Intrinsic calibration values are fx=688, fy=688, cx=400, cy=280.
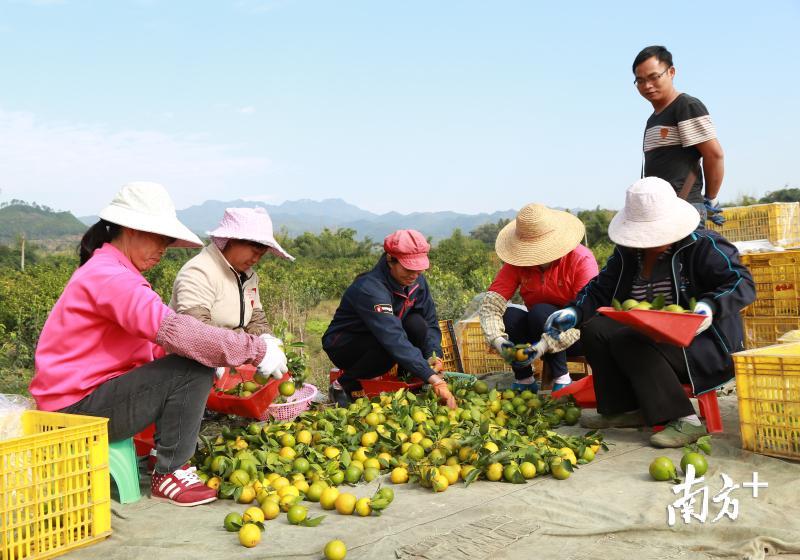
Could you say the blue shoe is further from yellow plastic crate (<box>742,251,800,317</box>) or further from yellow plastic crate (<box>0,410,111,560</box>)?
yellow plastic crate (<box>0,410,111,560</box>)

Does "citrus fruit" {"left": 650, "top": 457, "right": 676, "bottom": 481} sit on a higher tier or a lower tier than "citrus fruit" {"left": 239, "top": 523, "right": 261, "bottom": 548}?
lower

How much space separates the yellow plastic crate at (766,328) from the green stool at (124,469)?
175 inches

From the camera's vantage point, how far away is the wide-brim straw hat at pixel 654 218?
355 centimetres

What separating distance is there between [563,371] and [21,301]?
8.29 meters

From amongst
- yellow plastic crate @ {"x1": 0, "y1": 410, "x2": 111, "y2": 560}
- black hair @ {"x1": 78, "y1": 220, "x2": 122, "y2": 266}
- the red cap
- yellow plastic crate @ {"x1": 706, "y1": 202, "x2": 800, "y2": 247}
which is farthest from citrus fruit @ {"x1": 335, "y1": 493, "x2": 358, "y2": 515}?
yellow plastic crate @ {"x1": 706, "y1": 202, "x2": 800, "y2": 247}

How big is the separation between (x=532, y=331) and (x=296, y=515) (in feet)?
8.23

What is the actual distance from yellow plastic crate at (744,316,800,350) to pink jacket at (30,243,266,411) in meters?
4.13

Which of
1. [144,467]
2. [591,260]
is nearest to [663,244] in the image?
[591,260]

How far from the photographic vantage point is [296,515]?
265 centimetres

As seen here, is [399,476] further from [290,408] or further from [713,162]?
[713,162]

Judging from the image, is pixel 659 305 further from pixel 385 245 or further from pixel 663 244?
pixel 385 245

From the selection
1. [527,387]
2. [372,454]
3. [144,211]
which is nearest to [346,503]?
[372,454]

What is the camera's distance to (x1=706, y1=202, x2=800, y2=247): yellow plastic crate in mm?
6746

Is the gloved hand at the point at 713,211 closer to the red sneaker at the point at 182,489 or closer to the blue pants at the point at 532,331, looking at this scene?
the blue pants at the point at 532,331
